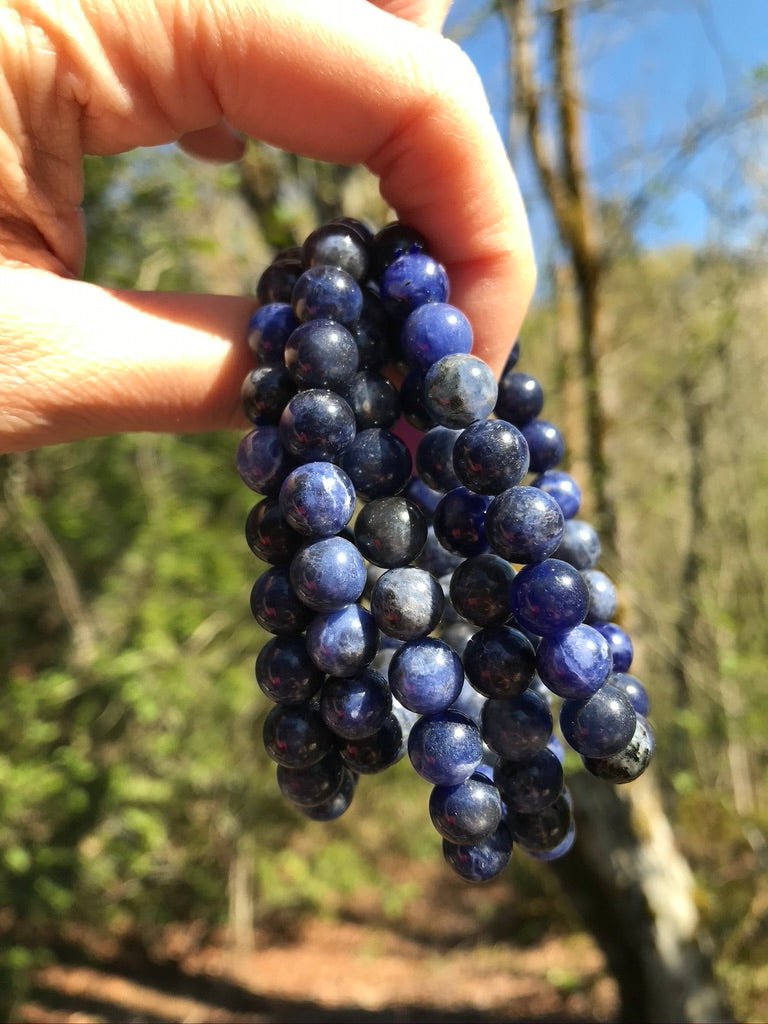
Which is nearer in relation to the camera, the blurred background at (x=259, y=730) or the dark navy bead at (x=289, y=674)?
the dark navy bead at (x=289, y=674)

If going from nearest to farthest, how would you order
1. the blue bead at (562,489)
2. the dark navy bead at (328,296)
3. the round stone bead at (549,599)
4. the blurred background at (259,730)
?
the round stone bead at (549,599)
the dark navy bead at (328,296)
the blue bead at (562,489)
the blurred background at (259,730)

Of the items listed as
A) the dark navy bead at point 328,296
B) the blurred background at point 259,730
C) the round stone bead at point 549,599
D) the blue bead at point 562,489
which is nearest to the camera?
the round stone bead at point 549,599

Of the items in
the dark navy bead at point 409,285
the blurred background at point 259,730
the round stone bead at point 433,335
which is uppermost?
the dark navy bead at point 409,285

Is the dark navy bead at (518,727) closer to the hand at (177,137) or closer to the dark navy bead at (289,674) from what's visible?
the dark navy bead at (289,674)

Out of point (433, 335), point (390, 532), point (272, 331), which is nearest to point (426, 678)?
point (390, 532)

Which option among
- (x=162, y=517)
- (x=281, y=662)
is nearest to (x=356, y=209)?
(x=162, y=517)

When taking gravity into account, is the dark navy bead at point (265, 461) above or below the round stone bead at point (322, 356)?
below

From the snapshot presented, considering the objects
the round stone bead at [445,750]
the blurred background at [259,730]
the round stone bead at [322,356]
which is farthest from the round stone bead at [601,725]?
the blurred background at [259,730]

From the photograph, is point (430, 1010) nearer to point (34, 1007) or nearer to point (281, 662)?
point (34, 1007)
